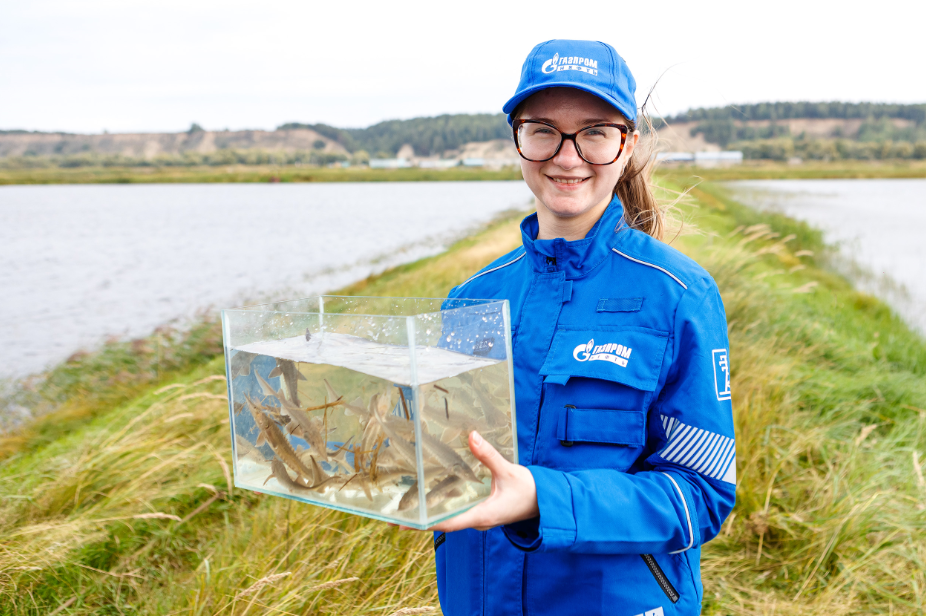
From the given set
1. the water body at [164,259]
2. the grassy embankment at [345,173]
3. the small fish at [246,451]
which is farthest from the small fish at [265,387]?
the grassy embankment at [345,173]

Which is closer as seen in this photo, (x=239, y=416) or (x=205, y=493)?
(x=239, y=416)

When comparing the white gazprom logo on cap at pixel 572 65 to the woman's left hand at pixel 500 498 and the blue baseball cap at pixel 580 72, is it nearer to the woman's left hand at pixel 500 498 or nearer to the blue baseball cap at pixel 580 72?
the blue baseball cap at pixel 580 72

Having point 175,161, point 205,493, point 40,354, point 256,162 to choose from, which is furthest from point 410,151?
point 205,493

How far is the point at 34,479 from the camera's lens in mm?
5051

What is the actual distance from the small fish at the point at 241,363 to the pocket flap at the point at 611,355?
2.87ft

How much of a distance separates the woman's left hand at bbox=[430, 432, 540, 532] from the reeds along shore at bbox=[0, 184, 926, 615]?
852mm

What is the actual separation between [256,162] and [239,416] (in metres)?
121

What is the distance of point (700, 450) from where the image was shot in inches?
68.7

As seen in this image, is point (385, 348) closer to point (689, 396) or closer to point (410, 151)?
point (689, 396)

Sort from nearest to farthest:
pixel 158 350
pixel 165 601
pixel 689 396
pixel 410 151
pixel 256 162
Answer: pixel 689 396 < pixel 165 601 < pixel 158 350 < pixel 256 162 < pixel 410 151

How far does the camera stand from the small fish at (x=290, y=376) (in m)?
1.59

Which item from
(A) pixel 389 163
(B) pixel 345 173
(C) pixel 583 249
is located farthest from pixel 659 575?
(A) pixel 389 163

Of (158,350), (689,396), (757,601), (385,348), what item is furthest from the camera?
(158,350)

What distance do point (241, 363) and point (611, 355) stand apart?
3.56 ft
